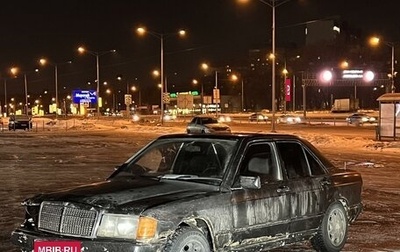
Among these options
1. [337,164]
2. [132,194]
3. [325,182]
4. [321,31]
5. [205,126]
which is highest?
[321,31]

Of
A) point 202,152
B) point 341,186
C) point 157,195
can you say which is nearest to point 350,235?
point 341,186

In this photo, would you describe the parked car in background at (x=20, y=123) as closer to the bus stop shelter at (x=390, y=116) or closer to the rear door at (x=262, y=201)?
the bus stop shelter at (x=390, y=116)

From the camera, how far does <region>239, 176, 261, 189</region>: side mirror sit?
680 centimetres

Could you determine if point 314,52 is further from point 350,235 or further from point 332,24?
point 350,235

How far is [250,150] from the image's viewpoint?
24.4 ft

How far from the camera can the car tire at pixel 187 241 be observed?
19.9ft

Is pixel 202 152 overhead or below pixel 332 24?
below

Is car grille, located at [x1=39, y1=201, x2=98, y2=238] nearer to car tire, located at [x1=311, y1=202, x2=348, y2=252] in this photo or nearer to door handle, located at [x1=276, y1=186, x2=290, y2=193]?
door handle, located at [x1=276, y1=186, x2=290, y2=193]

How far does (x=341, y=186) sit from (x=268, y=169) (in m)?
1.58

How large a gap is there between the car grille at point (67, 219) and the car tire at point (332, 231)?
11.1ft

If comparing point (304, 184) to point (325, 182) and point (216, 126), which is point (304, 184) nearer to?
point (325, 182)

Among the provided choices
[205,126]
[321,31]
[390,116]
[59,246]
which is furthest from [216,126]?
[321,31]

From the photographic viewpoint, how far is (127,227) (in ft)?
19.7

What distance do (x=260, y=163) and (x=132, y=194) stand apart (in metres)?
1.83
